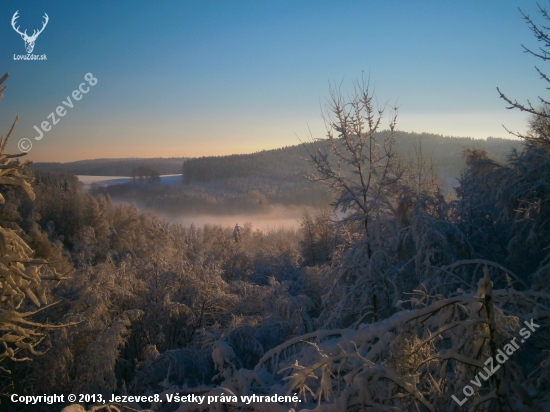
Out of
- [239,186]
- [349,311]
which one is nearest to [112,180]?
[239,186]

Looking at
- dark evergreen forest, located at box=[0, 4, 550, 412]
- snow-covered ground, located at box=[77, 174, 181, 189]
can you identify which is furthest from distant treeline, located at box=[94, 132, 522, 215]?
dark evergreen forest, located at box=[0, 4, 550, 412]

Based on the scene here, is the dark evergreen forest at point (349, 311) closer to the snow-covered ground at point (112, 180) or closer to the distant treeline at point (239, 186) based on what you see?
the distant treeline at point (239, 186)

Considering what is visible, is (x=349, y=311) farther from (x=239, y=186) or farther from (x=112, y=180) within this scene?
(x=239, y=186)

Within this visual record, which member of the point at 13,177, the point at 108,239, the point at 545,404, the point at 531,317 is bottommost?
the point at 108,239

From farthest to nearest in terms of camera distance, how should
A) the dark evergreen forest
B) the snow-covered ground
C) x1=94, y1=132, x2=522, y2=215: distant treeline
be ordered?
x1=94, y1=132, x2=522, y2=215: distant treeline, the snow-covered ground, the dark evergreen forest

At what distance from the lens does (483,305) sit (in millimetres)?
2137

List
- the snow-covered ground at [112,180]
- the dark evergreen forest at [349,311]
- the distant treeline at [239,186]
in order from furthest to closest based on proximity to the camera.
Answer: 1. the distant treeline at [239,186]
2. the snow-covered ground at [112,180]
3. the dark evergreen forest at [349,311]

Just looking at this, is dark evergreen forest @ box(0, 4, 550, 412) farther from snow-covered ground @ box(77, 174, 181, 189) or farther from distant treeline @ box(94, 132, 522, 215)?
snow-covered ground @ box(77, 174, 181, 189)

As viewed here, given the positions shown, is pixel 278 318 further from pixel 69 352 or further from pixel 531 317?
pixel 531 317

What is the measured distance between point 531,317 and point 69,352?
30.7 feet

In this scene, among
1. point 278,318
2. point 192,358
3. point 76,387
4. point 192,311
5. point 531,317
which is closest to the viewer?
point 531,317

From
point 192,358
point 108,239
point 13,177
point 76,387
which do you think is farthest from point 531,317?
point 108,239

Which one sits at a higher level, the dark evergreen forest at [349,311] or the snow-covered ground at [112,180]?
the snow-covered ground at [112,180]

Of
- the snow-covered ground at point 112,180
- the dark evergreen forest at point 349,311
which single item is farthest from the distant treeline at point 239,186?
the dark evergreen forest at point 349,311
